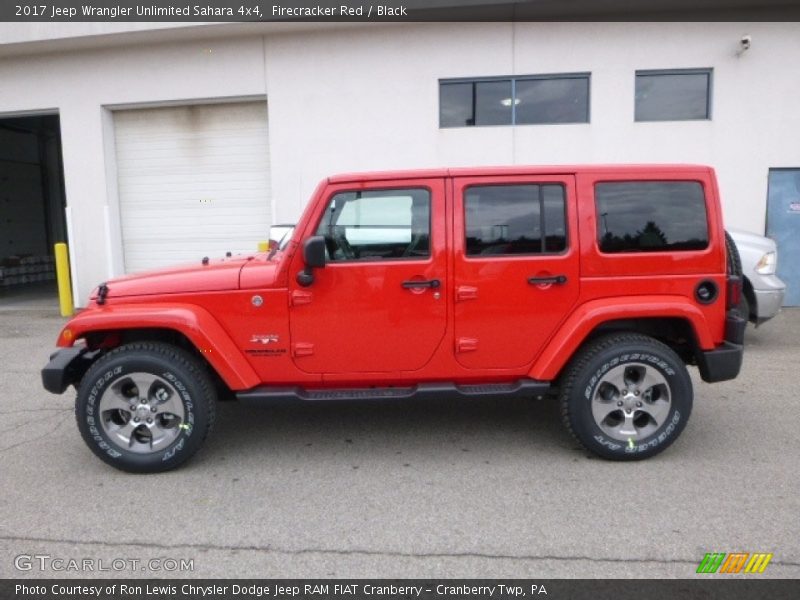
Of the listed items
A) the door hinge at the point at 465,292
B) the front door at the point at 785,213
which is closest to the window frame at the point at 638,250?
the door hinge at the point at 465,292

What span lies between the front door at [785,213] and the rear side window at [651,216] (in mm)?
7124

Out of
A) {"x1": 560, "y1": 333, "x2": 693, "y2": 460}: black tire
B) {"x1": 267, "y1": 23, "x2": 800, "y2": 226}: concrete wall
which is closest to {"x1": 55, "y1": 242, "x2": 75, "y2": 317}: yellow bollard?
{"x1": 267, "y1": 23, "x2": 800, "y2": 226}: concrete wall

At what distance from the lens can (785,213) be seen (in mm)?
9078

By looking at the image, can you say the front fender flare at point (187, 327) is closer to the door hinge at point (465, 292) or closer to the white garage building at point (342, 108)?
the door hinge at point (465, 292)

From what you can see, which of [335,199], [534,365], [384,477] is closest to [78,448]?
[384,477]

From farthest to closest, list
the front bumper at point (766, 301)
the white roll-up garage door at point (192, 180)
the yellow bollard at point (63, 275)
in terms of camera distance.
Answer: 1. the white roll-up garage door at point (192, 180)
2. the yellow bollard at point (63, 275)
3. the front bumper at point (766, 301)

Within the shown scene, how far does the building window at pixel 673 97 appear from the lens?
356 inches

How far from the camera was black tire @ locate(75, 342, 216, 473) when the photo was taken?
11.4ft

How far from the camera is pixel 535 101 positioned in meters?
9.16

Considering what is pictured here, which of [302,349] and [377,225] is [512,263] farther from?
[302,349]

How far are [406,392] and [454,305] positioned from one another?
27.2 inches

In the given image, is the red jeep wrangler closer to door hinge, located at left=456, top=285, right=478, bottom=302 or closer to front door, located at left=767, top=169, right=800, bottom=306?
door hinge, located at left=456, top=285, right=478, bottom=302

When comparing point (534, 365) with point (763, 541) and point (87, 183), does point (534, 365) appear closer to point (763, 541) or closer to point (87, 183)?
point (763, 541)
